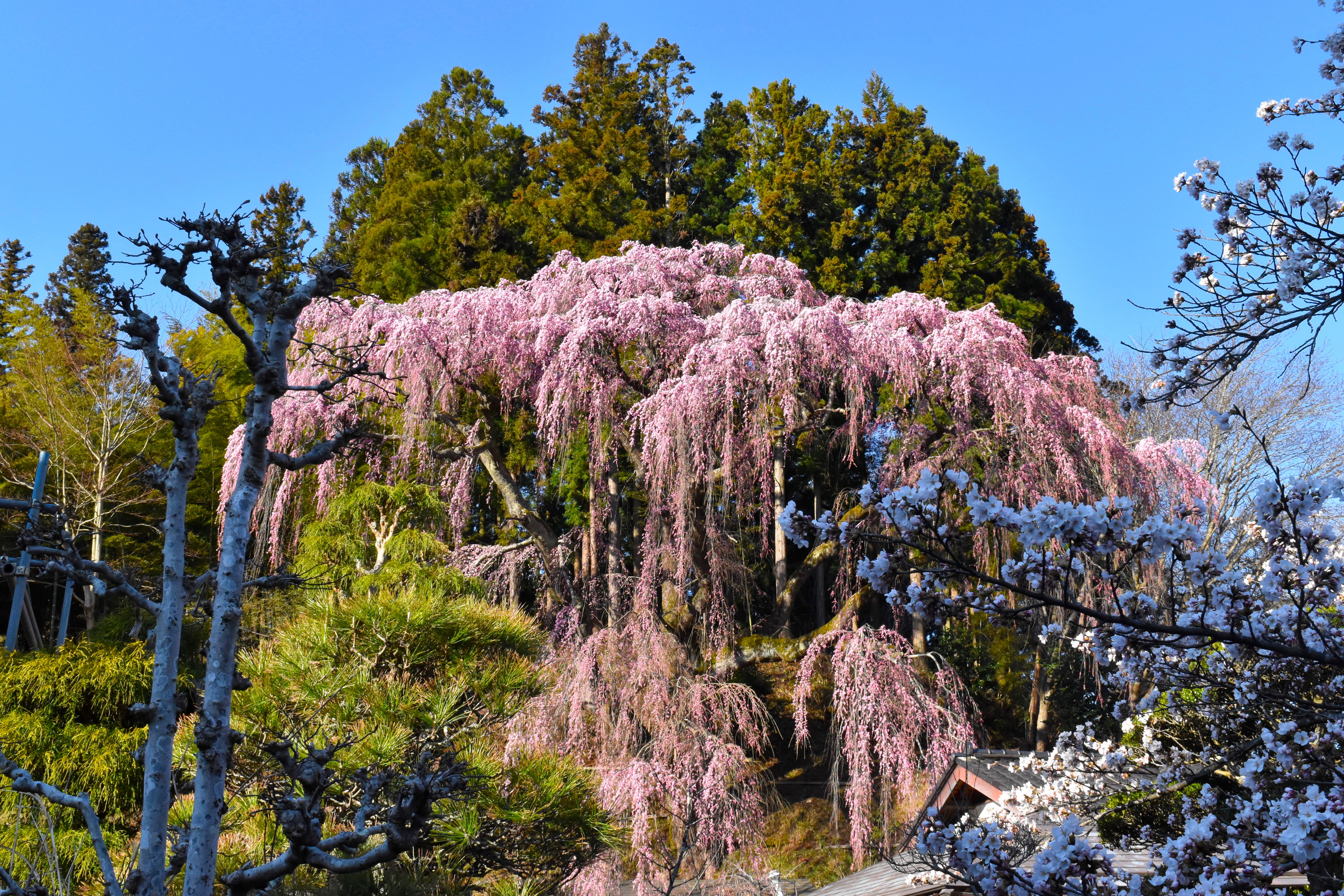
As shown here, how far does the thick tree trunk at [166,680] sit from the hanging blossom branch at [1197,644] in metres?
1.56

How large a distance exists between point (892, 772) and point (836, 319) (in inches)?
150

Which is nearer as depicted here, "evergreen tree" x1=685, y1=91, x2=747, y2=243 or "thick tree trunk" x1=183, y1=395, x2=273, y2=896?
"thick tree trunk" x1=183, y1=395, x2=273, y2=896

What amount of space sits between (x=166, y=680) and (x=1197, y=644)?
2426mm

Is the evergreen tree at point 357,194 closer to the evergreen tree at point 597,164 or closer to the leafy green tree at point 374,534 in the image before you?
the evergreen tree at point 597,164

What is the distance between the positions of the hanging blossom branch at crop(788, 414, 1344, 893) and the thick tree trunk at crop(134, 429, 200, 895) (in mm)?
1564

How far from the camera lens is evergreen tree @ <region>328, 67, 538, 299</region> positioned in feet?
49.5

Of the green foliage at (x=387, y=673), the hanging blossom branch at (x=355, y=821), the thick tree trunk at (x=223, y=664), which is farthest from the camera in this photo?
the green foliage at (x=387, y=673)

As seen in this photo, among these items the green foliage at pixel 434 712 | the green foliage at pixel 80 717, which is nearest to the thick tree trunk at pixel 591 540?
the green foliage at pixel 434 712

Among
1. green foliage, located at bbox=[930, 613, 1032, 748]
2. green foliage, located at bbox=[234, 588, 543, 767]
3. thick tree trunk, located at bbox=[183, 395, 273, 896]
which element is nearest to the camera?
thick tree trunk, located at bbox=[183, 395, 273, 896]

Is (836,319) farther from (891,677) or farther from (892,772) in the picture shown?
(892,772)

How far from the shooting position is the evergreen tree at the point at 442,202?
15.1 meters

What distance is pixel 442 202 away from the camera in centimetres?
1708

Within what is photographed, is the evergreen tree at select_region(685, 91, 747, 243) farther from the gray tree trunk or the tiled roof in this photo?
the gray tree trunk

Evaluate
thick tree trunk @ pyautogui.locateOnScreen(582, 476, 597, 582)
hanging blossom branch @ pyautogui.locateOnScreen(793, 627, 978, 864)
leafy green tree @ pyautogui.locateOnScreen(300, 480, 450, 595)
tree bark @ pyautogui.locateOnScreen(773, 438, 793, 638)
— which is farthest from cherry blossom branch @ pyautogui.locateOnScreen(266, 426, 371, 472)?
tree bark @ pyautogui.locateOnScreen(773, 438, 793, 638)
